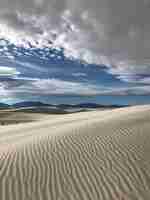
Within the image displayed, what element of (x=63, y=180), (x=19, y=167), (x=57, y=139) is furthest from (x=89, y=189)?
(x=57, y=139)

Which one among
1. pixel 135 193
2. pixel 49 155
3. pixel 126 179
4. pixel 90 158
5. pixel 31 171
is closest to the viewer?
pixel 135 193

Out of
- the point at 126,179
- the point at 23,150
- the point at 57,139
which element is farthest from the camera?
the point at 57,139

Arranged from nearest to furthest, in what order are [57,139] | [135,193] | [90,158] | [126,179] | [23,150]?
1. [135,193]
2. [126,179]
3. [90,158]
4. [23,150]
5. [57,139]

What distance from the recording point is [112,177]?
5.75 m

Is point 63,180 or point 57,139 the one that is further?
point 57,139

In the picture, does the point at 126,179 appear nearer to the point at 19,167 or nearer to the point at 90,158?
the point at 90,158

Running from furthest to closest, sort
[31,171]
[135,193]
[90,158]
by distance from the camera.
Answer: [90,158] → [31,171] → [135,193]

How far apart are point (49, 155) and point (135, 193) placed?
10.4 ft

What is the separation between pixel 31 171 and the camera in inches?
244

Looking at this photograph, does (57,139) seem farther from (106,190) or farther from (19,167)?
(106,190)

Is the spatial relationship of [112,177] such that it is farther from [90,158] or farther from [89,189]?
[90,158]

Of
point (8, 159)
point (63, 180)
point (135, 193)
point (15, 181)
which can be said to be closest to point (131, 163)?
point (135, 193)

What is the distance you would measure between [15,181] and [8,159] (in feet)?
5.37

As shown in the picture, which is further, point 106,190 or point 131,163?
point 131,163
